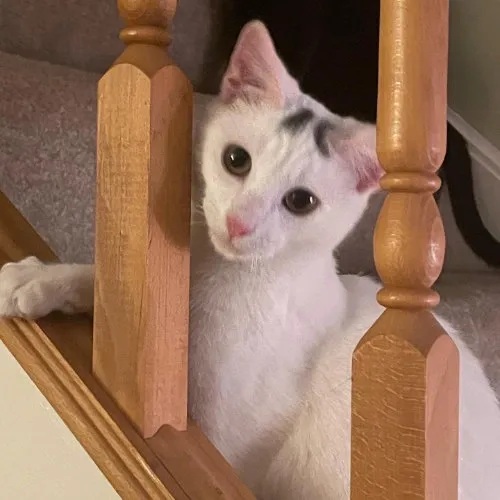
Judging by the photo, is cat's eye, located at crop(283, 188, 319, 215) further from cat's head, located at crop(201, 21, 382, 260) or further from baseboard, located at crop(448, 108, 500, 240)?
baseboard, located at crop(448, 108, 500, 240)

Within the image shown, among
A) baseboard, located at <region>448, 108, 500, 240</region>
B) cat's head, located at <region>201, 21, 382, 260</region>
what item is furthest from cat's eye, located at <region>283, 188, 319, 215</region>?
baseboard, located at <region>448, 108, 500, 240</region>

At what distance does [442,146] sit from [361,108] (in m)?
1.34

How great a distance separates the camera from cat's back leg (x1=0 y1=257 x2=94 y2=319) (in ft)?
2.63

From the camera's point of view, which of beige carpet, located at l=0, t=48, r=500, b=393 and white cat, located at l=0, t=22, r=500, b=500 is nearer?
white cat, located at l=0, t=22, r=500, b=500

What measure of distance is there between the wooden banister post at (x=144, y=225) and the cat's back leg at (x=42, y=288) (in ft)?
0.24

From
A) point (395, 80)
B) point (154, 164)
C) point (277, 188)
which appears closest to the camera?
point (395, 80)

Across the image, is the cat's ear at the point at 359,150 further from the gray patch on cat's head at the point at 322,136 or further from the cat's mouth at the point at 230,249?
the cat's mouth at the point at 230,249

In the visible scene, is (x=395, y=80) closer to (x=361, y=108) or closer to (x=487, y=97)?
(x=361, y=108)

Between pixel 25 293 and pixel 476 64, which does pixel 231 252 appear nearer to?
pixel 25 293

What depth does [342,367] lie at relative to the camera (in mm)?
951

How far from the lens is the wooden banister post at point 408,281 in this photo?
57cm

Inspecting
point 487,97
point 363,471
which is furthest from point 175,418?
point 487,97

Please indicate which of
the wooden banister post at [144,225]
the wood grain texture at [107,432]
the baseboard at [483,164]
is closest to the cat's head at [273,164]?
the wooden banister post at [144,225]

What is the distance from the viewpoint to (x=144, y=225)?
2.39ft
